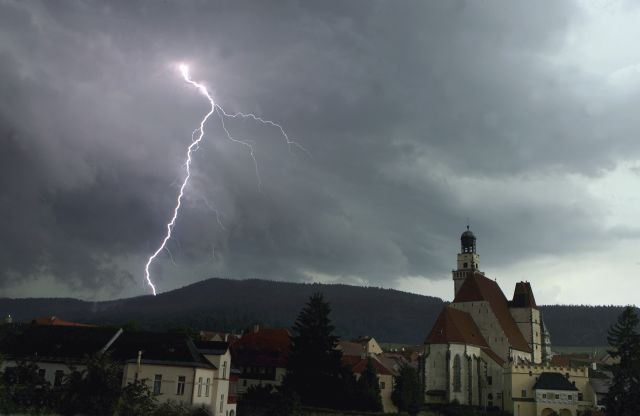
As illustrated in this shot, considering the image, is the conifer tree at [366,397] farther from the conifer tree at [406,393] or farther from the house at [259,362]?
the house at [259,362]

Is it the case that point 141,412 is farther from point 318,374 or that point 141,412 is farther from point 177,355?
point 318,374

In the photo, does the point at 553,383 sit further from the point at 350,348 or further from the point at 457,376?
the point at 350,348

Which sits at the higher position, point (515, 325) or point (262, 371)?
point (515, 325)

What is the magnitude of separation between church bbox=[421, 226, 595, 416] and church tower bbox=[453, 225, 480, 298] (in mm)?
587

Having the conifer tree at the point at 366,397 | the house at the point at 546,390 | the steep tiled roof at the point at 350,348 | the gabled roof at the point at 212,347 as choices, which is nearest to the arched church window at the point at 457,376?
the house at the point at 546,390

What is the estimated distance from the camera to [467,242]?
104312mm

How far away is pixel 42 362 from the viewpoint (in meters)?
47.4

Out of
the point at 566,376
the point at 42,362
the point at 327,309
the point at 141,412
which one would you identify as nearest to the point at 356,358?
the point at 327,309

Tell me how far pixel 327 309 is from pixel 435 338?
87.3 ft

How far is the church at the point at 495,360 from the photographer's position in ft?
Answer: 233

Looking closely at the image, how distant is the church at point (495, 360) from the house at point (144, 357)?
35.4 metres

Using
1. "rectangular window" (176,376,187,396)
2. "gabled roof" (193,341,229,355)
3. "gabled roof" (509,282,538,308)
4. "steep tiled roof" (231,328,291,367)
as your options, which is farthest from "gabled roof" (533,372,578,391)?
"rectangular window" (176,376,187,396)

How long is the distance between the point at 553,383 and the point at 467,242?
1453 inches

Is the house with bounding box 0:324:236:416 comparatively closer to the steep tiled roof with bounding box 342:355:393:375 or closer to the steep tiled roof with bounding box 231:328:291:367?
the steep tiled roof with bounding box 231:328:291:367
